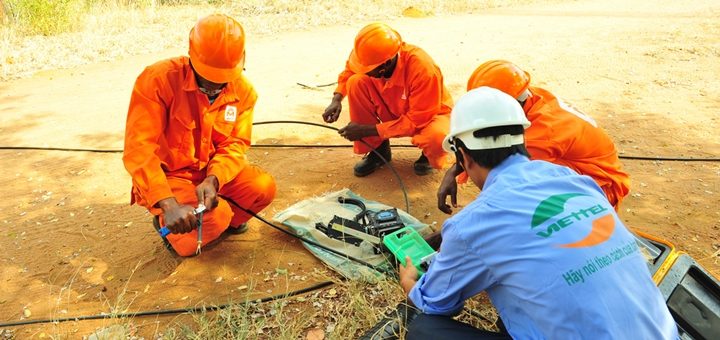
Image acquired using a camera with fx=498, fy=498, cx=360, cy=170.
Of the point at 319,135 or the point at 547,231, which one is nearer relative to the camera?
the point at 547,231

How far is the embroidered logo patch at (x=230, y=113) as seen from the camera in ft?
10.7

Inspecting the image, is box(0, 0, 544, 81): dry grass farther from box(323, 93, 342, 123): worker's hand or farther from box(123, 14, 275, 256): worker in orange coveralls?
box(123, 14, 275, 256): worker in orange coveralls

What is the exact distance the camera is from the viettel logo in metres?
1.63

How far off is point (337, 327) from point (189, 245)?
1190mm

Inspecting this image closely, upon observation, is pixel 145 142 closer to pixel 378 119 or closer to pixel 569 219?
pixel 378 119

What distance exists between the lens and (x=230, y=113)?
327cm

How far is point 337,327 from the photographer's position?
2.58 m

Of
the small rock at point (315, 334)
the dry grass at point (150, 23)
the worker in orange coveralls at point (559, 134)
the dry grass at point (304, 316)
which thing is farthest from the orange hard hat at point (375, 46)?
the dry grass at point (150, 23)

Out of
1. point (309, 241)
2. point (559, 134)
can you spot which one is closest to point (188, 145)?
point (309, 241)

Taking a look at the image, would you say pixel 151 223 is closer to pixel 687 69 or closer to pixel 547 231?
pixel 547 231

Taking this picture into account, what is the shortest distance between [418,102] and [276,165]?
1.46 m

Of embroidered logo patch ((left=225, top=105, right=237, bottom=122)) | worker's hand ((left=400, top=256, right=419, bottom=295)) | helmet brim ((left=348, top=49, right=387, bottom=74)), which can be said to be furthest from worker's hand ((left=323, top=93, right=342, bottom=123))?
worker's hand ((left=400, top=256, right=419, bottom=295))

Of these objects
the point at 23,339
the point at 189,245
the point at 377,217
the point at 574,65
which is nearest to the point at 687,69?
the point at 574,65

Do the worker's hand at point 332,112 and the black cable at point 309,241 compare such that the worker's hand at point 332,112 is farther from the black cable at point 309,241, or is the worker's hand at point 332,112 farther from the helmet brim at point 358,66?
the black cable at point 309,241
